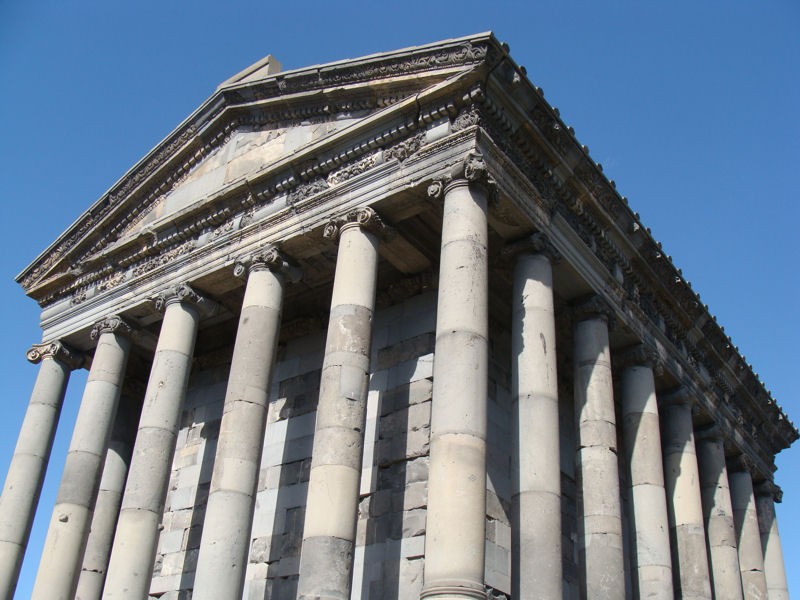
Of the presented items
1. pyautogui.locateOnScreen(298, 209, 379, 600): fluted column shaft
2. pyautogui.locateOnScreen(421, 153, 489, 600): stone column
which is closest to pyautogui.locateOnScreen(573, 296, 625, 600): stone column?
pyautogui.locateOnScreen(421, 153, 489, 600): stone column

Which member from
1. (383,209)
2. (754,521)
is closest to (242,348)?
(383,209)

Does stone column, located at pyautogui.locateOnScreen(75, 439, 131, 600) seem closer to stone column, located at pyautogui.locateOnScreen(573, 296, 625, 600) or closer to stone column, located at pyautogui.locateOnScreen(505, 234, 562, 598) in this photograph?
stone column, located at pyautogui.locateOnScreen(505, 234, 562, 598)

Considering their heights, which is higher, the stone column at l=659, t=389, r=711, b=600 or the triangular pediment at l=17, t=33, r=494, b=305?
the triangular pediment at l=17, t=33, r=494, b=305

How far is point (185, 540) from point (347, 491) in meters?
7.16

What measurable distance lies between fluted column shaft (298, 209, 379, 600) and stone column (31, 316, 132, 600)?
632 cm

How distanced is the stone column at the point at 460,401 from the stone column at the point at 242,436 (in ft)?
12.0

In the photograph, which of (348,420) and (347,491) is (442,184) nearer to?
(348,420)

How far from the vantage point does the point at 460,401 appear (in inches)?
477

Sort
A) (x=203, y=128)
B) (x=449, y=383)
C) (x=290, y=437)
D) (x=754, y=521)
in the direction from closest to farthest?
(x=449, y=383) → (x=290, y=437) → (x=203, y=128) → (x=754, y=521)

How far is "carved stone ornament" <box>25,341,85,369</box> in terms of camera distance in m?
19.7

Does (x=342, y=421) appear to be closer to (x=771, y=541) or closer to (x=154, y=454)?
(x=154, y=454)

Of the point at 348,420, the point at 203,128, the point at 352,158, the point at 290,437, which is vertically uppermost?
the point at 203,128

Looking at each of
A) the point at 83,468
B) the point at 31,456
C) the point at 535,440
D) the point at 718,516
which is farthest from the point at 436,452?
the point at 718,516

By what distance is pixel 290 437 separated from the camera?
58.3 feet
